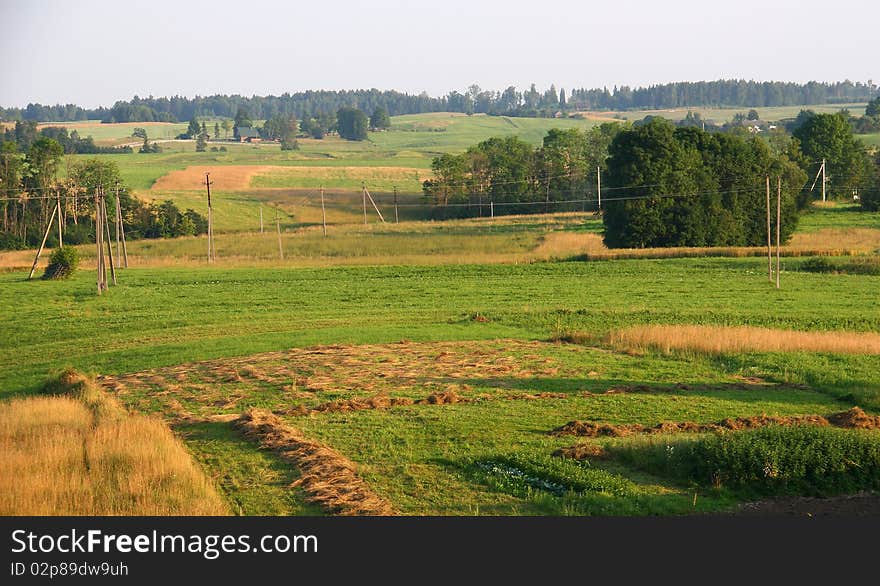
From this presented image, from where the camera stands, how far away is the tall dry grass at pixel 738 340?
3056cm

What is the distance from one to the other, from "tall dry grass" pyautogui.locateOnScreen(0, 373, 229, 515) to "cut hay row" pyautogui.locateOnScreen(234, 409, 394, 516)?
142cm

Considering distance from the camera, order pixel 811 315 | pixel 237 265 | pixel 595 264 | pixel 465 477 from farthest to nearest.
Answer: pixel 237 265
pixel 595 264
pixel 811 315
pixel 465 477

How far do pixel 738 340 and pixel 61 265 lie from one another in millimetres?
40495

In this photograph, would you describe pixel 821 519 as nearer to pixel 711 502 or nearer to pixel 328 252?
pixel 711 502

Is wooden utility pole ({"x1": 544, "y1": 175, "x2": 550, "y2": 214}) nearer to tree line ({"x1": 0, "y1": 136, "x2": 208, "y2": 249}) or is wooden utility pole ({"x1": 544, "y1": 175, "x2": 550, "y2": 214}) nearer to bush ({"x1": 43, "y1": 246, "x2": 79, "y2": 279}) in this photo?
tree line ({"x1": 0, "y1": 136, "x2": 208, "y2": 249})

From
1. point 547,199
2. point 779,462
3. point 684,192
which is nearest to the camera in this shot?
point 779,462

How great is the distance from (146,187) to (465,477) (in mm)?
131560

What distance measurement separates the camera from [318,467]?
17.1 metres

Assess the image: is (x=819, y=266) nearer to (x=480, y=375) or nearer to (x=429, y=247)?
(x=429, y=247)

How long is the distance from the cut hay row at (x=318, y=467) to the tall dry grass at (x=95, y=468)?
142cm

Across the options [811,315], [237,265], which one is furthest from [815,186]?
[811,315]

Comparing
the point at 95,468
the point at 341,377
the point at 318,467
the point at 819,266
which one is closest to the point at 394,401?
the point at 341,377

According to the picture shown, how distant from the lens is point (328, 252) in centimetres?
7944

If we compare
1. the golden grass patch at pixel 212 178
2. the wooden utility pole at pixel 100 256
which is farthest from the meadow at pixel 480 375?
the golden grass patch at pixel 212 178
